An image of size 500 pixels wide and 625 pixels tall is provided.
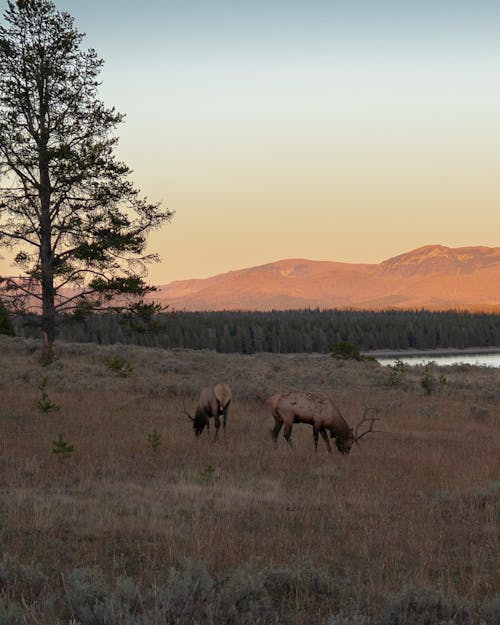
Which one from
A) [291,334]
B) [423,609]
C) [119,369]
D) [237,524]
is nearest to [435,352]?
[291,334]

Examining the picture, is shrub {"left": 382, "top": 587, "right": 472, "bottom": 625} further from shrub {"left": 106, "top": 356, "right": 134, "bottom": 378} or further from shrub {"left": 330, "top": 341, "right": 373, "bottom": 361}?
shrub {"left": 330, "top": 341, "right": 373, "bottom": 361}

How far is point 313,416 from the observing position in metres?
13.9

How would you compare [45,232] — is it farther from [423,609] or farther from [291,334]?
[291,334]

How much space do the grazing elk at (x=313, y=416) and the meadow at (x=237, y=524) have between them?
1.41 feet

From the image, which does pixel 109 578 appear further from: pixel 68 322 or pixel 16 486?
pixel 68 322

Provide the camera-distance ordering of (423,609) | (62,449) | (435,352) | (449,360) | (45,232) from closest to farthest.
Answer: (423,609) → (62,449) → (45,232) → (449,360) → (435,352)

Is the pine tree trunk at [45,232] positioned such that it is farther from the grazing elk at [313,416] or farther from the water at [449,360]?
the water at [449,360]

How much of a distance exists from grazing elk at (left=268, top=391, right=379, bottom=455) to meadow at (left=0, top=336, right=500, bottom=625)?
431 millimetres

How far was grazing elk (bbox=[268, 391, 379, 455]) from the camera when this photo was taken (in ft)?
44.9

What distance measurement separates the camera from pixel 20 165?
2433cm

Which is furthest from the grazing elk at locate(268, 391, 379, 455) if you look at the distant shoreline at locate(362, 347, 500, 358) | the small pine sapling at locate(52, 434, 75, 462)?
the distant shoreline at locate(362, 347, 500, 358)

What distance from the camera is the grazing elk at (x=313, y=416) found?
539 inches

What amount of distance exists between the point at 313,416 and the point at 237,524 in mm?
6383

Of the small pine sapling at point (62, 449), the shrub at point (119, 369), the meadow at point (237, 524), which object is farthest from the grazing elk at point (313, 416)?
the shrub at point (119, 369)
